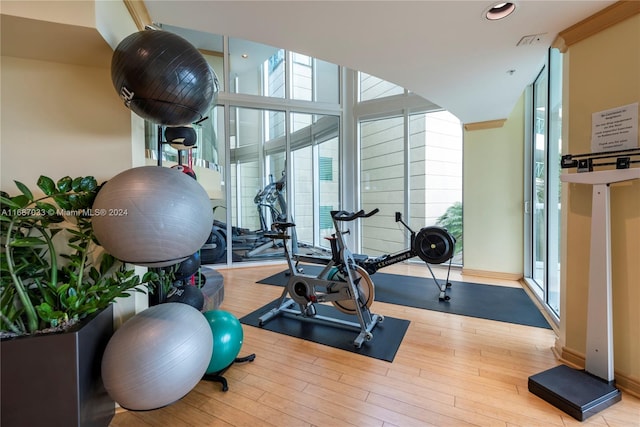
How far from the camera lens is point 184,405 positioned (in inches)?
70.8

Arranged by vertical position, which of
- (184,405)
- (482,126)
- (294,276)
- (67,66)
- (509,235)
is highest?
(482,126)

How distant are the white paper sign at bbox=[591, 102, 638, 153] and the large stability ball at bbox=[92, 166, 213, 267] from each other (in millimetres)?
2666

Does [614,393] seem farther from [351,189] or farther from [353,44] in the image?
[351,189]

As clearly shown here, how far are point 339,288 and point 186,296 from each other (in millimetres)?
1385

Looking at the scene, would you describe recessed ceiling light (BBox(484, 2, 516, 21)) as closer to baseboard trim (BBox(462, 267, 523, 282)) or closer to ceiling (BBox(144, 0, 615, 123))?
ceiling (BBox(144, 0, 615, 123))

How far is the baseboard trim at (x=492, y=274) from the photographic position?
4.41 m

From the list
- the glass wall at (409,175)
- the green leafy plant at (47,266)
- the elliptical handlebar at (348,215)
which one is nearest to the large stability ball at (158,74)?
the green leafy plant at (47,266)

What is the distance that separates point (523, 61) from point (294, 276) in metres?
3.01

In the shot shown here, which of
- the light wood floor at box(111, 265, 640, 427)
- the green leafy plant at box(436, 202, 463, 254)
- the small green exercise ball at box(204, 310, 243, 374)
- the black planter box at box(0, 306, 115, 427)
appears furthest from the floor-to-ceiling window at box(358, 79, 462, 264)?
the black planter box at box(0, 306, 115, 427)

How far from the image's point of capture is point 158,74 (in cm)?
137

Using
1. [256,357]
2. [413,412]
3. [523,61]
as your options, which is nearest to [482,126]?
[523,61]

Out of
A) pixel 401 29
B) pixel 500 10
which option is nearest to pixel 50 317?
pixel 401 29

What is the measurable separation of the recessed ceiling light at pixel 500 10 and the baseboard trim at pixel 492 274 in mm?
3879

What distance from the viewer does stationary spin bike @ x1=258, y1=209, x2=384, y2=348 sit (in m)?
2.72
